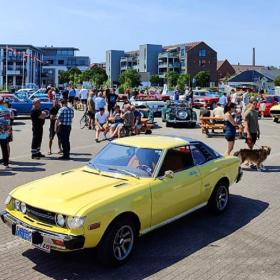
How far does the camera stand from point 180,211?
6836 mm

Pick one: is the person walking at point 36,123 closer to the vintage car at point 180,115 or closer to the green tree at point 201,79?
the vintage car at point 180,115

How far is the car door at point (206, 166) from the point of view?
7.43 metres

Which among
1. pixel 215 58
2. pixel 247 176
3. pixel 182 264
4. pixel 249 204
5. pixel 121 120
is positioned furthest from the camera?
pixel 215 58

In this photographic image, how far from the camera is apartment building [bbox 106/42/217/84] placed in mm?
119188

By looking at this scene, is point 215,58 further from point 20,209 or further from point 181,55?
point 20,209

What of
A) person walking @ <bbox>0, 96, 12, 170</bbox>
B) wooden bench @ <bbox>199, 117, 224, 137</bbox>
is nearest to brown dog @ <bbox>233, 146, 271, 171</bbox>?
person walking @ <bbox>0, 96, 12, 170</bbox>

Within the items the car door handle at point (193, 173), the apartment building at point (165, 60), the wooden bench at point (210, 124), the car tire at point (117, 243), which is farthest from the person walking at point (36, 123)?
the apartment building at point (165, 60)

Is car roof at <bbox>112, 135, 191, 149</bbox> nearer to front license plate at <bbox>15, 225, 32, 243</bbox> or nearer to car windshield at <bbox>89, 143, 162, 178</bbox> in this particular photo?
car windshield at <bbox>89, 143, 162, 178</bbox>

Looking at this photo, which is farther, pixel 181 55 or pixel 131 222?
pixel 181 55

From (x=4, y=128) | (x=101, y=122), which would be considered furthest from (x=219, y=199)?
(x=101, y=122)

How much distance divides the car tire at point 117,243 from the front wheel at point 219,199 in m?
2.30

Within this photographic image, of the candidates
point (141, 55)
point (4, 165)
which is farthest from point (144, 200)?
point (141, 55)

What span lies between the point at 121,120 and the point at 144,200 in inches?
448

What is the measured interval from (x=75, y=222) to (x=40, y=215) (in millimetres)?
562
